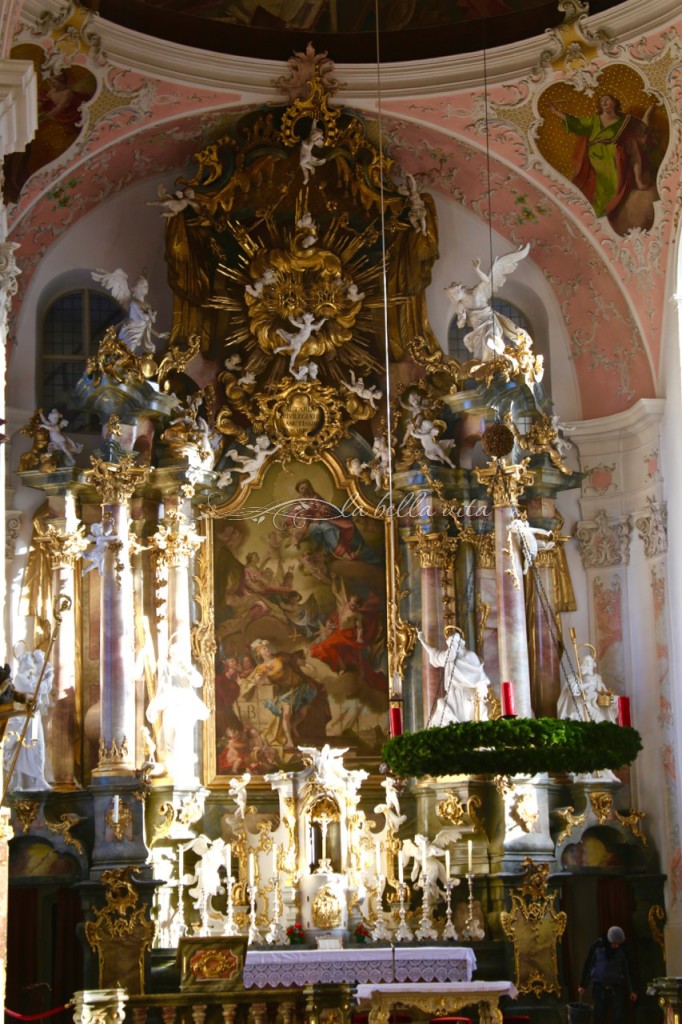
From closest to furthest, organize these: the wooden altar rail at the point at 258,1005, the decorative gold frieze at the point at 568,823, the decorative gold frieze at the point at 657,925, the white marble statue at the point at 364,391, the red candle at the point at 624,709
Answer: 1. the red candle at the point at 624,709
2. the wooden altar rail at the point at 258,1005
3. the decorative gold frieze at the point at 657,925
4. the decorative gold frieze at the point at 568,823
5. the white marble statue at the point at 364,391

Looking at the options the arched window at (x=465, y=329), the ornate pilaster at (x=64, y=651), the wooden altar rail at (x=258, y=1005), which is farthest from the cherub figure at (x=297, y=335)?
the wooden altar rail at (x=258, y=1005)

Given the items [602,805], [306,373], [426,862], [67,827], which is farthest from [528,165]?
[67,827]

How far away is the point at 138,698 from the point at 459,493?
4699 mm

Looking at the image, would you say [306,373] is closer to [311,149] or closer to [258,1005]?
[311,149]

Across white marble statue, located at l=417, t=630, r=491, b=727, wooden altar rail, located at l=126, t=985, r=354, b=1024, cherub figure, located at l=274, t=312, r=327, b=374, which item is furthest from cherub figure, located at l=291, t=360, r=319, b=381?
wooden altar rail, located at l=126, t=985, r=354, b=1024

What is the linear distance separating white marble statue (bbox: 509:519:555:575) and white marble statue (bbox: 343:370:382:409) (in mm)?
2460

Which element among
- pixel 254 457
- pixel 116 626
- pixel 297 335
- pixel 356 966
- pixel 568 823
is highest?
pixel 297 335

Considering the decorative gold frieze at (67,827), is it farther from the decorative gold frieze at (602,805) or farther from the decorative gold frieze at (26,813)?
the decorative gold frieze at (602,805)

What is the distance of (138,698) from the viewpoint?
2202 cm

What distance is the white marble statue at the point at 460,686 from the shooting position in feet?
72.0

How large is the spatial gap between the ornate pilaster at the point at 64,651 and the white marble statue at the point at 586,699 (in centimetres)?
586

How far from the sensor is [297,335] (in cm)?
2323

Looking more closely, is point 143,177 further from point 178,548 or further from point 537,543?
point 537,543

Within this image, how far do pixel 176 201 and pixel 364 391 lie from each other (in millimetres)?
3333
